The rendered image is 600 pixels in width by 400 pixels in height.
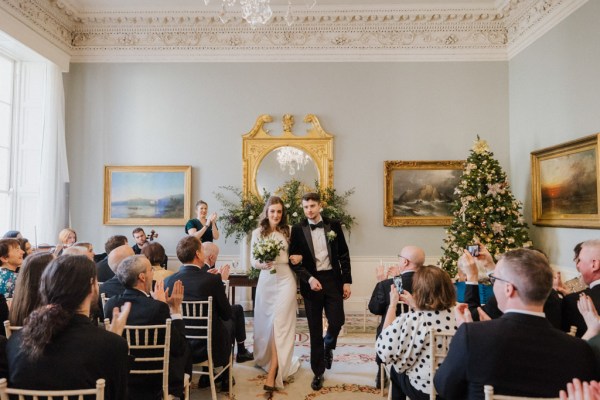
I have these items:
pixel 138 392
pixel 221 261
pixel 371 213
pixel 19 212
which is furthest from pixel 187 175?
pixel 138 392

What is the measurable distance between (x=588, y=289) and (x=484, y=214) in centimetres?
445

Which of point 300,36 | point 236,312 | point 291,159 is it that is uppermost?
point 300,36

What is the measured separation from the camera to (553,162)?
22.7 ft

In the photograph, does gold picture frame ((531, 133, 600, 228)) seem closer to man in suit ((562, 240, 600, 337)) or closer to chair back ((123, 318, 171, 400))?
man in suit ((562, 240, 600, 337))

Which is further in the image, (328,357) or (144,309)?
(328,357)

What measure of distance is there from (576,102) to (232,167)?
6156 mm

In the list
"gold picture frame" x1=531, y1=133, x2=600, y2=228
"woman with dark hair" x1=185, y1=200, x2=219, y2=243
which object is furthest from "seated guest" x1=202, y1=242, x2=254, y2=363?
"gold picture frame" x1=531, y1=133, x2=600, y2=228

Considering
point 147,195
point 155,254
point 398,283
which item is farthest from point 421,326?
point 147,195

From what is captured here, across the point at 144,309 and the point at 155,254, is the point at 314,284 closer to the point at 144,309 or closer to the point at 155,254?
the point at 155,254

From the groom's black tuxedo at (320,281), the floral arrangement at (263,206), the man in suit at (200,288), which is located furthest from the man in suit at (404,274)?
the floral arrangement at (263,206)

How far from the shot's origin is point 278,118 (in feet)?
28.2

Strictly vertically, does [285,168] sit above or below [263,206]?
above

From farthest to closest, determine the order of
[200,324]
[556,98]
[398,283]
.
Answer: [556,98] → [200,324] → [398,283]

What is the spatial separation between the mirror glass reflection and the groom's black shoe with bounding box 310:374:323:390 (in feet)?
14.9
